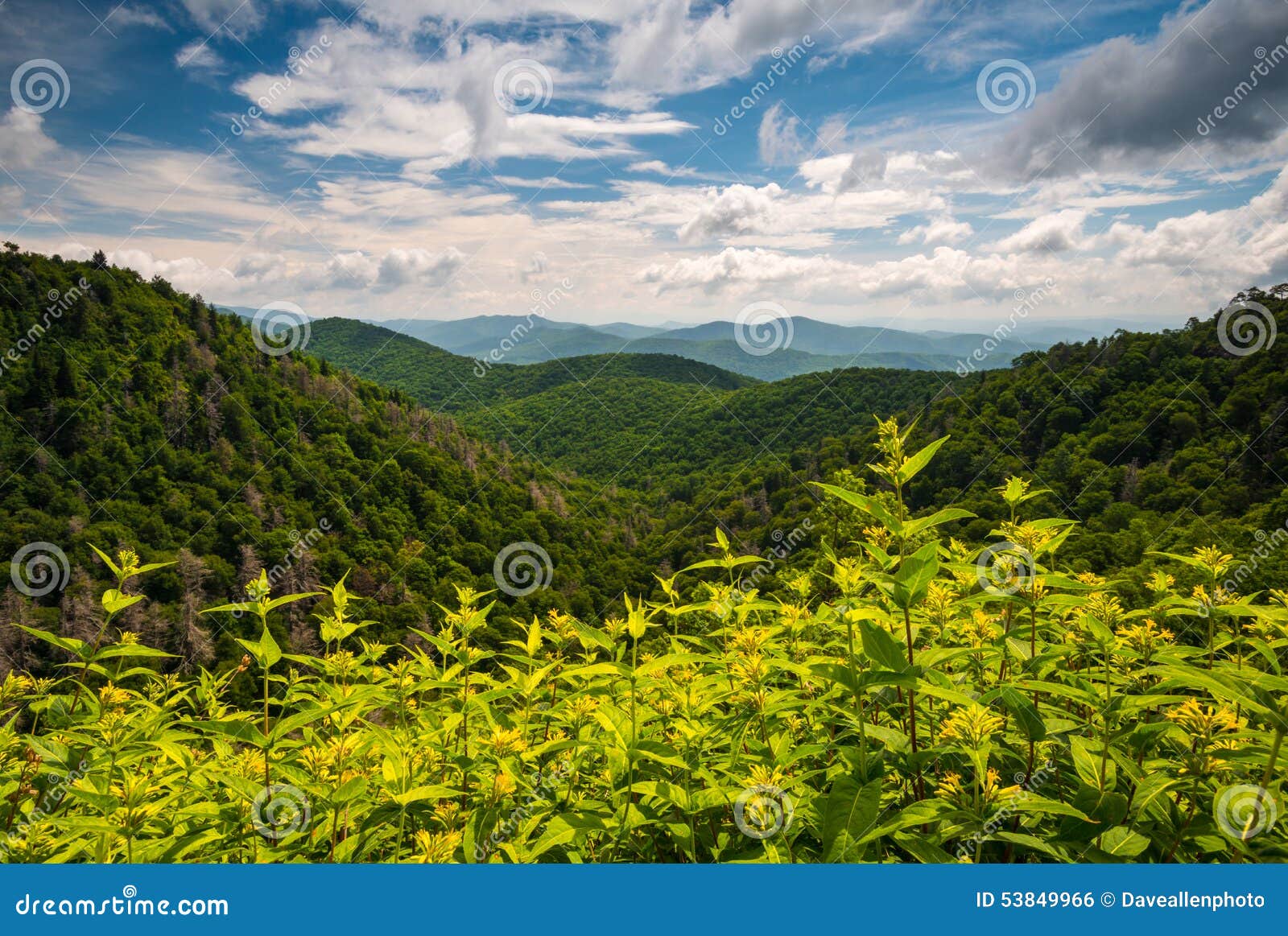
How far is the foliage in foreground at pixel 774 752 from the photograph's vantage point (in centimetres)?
147

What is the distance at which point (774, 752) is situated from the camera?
5.66 ft

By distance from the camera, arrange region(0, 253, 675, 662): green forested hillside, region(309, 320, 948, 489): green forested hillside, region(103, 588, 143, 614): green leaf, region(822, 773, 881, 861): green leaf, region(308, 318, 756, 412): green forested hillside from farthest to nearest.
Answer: region(308, 318, 756, 412): green forested hillside → region(309, 320, 948, 489): green forested hillside → region(0, 253, 675, 662): green forested hillside → region(103, 588, 143, 614): green leaf → region(822, 773, 881, 861): green leaf

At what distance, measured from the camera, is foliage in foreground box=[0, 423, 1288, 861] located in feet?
4.82

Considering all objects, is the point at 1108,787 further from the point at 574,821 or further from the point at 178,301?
the point at 178,301

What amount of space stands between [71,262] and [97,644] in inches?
4187

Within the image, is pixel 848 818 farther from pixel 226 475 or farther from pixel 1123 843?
pixel 226 475

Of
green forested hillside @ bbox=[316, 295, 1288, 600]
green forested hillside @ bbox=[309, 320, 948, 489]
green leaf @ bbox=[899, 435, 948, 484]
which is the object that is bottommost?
green leaf @ bbox=[899, 435, 948, 484]

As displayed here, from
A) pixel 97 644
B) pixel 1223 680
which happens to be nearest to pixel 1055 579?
pixel 1223 680

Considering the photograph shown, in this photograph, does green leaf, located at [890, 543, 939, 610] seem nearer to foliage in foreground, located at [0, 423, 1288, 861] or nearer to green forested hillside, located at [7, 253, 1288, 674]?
foliage in foreground, located at [0, 423, 1288, 861]

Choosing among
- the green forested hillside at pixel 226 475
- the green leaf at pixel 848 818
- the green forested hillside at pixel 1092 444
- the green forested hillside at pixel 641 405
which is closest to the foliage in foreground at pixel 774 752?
the green leaf at pixel 848 818

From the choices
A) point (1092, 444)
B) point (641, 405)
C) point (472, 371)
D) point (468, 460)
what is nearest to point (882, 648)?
point (1092, 444)

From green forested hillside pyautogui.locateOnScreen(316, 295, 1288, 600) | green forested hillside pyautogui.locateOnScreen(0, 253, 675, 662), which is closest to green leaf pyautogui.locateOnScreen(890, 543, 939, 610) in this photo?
green forested hillside pyautogui.locateOnScreen(316, 295, 1288, 600)

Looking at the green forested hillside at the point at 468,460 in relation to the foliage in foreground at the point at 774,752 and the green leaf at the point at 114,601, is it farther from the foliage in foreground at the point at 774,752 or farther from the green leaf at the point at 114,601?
the green leaf at the point at 114,601

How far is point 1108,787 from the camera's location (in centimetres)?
156
